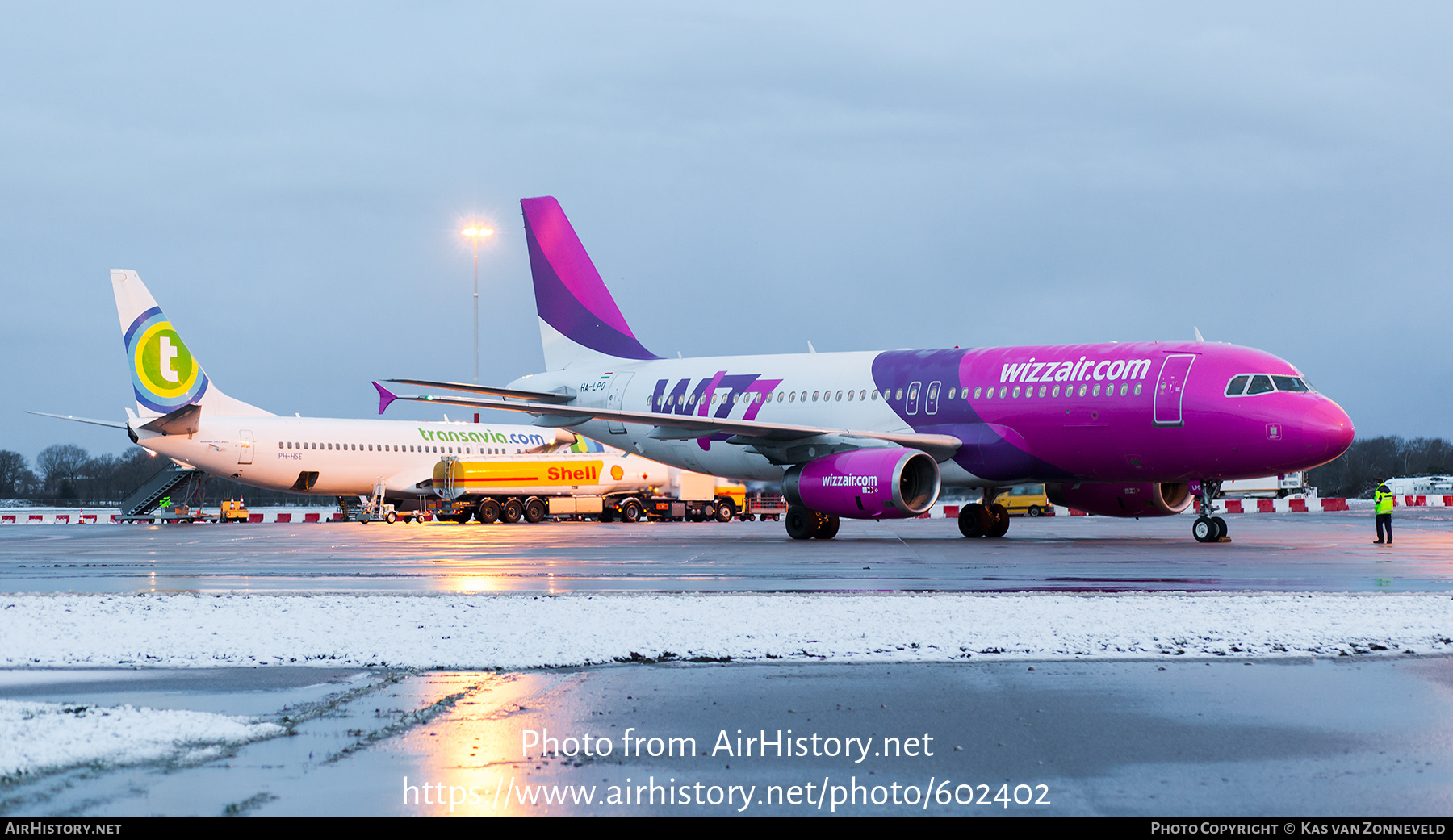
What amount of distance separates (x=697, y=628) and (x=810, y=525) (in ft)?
52.9

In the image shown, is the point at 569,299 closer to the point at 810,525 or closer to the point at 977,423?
the point at 810,525

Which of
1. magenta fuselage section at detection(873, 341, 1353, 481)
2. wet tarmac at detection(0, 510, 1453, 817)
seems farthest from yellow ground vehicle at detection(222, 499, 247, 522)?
wet tarmac at detection(0, 510, 1453, 817)

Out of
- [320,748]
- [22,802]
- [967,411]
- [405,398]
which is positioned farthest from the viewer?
[405,398]

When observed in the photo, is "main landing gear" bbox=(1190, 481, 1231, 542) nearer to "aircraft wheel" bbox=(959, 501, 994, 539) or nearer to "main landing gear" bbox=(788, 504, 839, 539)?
"aircraft wheel" bbox=(959, 501, 994, 539)

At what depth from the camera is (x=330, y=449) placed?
4647 centimetres

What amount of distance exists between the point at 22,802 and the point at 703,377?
24.9 meters

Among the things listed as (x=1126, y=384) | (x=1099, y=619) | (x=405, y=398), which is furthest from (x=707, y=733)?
(x=405, y=398)

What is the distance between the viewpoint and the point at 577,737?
508 cm


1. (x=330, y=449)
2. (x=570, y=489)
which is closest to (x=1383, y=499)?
(x=570, y=489)

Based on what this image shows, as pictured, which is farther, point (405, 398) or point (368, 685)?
point (405, 398)

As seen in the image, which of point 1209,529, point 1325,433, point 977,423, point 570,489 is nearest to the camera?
point 1325,433

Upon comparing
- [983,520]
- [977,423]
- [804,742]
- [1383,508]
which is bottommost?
[804,742]

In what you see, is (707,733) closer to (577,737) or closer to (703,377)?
(577,737)

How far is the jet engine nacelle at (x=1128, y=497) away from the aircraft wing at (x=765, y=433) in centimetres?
320
